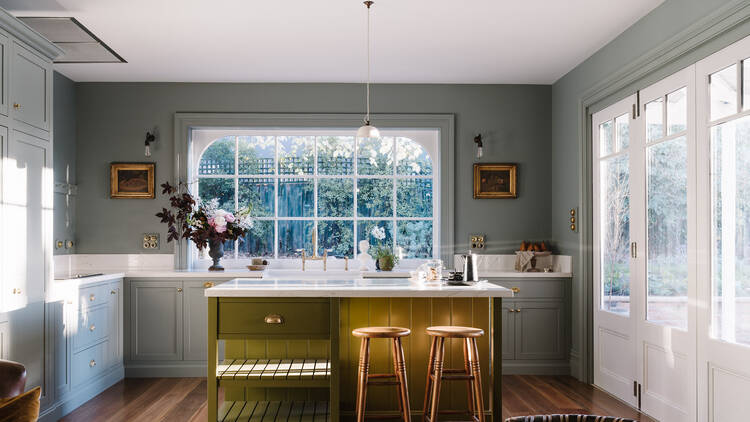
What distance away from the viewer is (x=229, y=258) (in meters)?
5.81

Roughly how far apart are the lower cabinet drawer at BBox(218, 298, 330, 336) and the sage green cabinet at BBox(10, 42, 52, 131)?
5.57 ft

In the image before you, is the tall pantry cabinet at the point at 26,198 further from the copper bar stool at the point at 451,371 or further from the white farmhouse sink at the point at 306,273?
the copper bar stool at the point at 451,371

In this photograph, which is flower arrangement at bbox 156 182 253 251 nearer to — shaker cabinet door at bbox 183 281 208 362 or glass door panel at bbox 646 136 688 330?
shaker cabinet door at bbox 183 281 208 362

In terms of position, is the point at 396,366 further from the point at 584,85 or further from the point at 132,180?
the point at 132,180

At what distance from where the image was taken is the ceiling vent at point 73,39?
13.1ft

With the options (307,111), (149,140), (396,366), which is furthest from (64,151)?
(396,366)

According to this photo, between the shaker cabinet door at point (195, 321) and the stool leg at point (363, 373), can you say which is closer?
the stool leg at point (363, 373)

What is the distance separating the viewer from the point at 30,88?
366 cm

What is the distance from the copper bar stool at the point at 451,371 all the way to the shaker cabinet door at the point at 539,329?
181 cm

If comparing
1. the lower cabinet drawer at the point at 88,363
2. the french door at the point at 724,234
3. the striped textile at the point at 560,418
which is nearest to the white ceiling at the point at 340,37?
the french door at the point at 724,234

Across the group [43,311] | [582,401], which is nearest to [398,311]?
[582,401]

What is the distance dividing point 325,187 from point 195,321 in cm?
178

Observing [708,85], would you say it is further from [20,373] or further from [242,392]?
[20,373]

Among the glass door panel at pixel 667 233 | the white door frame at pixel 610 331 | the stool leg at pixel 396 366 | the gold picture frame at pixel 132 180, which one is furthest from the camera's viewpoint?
the gold picture frame at pixel 132 180
